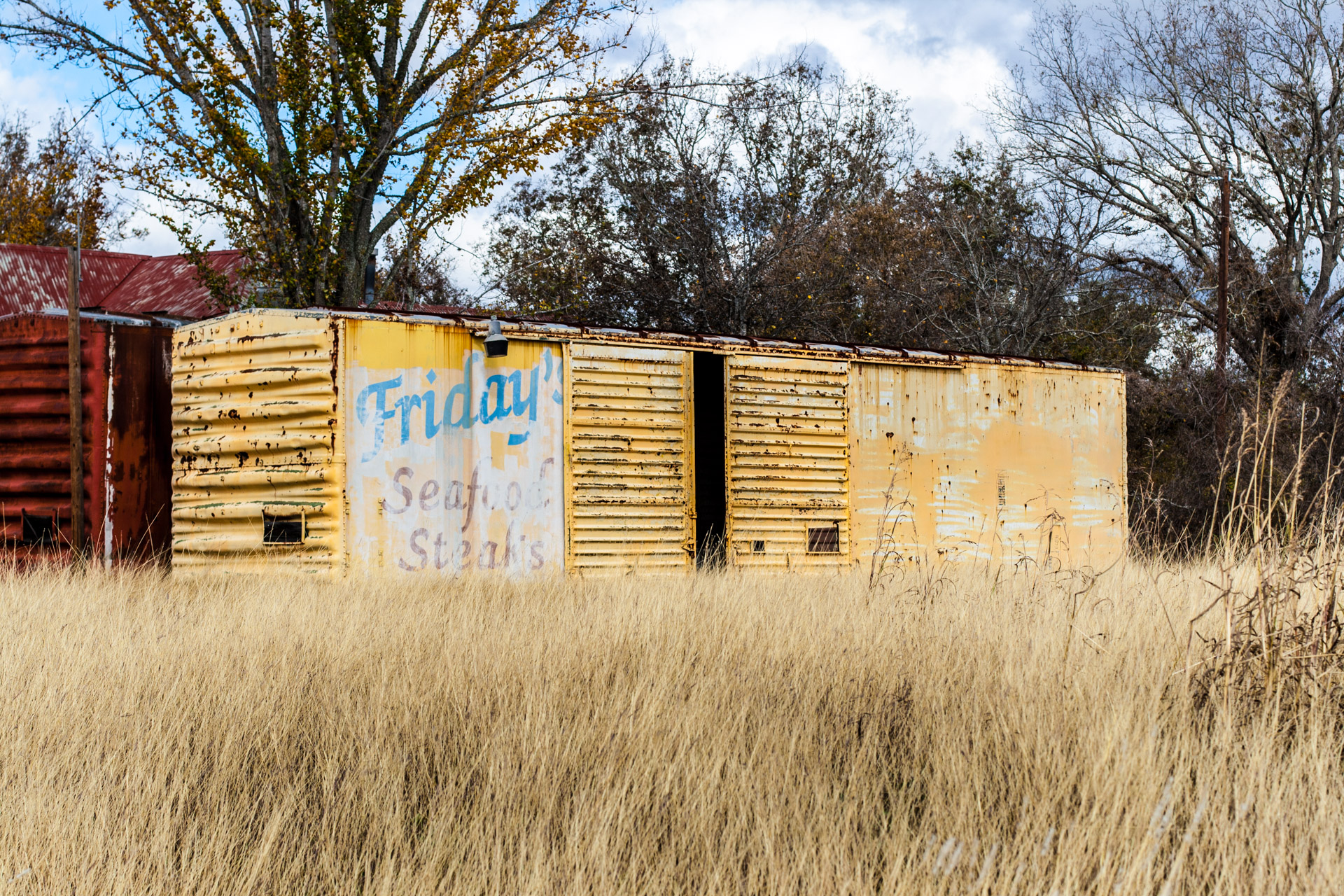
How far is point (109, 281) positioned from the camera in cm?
2198

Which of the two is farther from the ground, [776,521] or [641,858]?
[776,521]

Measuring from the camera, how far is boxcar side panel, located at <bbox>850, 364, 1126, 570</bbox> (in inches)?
430

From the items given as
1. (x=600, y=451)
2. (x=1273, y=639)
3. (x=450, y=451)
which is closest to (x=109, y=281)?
(x=450, y=451)

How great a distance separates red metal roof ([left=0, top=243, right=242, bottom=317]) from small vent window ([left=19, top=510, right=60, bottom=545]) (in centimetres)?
1041

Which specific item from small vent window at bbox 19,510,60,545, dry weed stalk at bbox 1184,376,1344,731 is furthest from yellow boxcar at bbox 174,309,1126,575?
dry weed stalk at bbox 1184,376,1344,731

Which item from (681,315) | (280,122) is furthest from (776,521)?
(681,315)

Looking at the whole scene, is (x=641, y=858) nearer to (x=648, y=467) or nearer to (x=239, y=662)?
(x=239, y=662)

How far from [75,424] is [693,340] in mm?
5958

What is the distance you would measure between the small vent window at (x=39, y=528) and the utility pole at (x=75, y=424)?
0.21 metres

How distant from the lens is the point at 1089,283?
23.7 m

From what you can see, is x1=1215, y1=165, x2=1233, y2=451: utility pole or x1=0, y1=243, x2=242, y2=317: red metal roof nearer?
x1=1215, y1=165, x2=1233, y2=451: utility pole

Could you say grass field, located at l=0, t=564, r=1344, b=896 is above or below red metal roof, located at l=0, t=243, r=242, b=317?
below

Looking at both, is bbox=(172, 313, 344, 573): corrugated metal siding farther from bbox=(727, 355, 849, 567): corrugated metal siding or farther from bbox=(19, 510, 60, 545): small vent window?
bbox=(727, 355, 849, 567): corrugated metal siding

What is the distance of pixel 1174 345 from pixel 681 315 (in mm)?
11218
